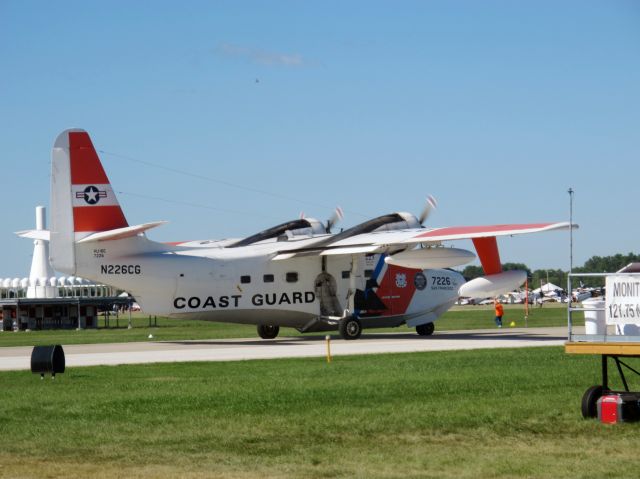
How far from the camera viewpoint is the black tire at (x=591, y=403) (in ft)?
53.6

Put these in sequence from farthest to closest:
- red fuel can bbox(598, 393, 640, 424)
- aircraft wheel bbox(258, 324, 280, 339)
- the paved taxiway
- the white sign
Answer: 1. aircraft wheel bbox(258, 324, 280, 339)
2. the paved taxiway
3. the white sign
4. red fuel can bbox(598, 393, 640, 424)

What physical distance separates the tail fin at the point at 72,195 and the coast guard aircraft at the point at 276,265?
36mm

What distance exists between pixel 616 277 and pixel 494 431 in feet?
10.1

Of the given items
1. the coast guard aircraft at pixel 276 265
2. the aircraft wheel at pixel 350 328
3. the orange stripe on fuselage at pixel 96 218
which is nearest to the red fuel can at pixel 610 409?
the coast guard aircraft at pixel 276 265

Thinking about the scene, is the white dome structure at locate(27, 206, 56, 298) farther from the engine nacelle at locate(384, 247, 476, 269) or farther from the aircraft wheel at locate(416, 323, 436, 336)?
the engine nacelle at locate(384, 247, 476, 269)

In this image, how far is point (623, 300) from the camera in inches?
634

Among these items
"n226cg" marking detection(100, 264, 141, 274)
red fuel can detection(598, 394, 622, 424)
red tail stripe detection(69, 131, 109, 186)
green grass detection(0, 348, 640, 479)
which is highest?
red tail stripe detection(69, 131, 109, 186)

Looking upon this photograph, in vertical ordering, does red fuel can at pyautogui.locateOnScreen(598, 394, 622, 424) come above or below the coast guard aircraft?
below

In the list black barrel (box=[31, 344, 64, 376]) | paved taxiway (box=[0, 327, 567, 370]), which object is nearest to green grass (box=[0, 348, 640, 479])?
black barrel (box=[31, 344, 64, 376])

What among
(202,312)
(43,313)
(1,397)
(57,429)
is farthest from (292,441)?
(43,313)

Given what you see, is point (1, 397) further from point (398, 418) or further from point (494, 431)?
point (494, 431)

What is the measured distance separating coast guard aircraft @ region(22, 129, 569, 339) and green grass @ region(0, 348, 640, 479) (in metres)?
12.2

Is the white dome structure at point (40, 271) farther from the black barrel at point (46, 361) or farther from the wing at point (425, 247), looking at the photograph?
the black barrel at point (46, 361)

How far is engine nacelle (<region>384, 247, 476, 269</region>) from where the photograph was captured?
38375 millimetres
